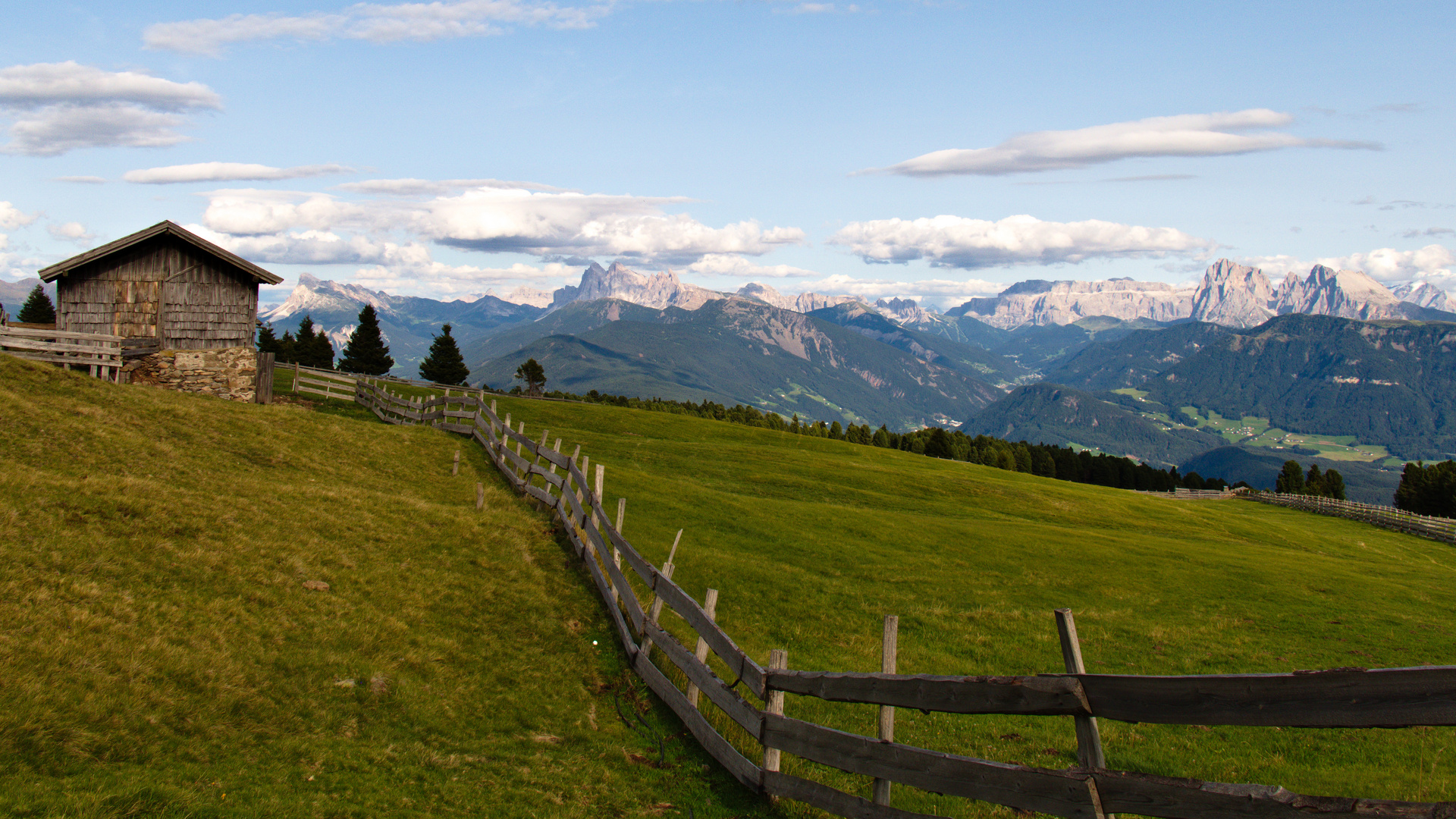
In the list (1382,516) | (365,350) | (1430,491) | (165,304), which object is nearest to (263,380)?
(165,304)

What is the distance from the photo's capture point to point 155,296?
38156mm

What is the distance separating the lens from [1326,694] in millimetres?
4277

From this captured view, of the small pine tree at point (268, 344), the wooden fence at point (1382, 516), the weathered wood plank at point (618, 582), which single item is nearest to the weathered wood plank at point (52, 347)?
the weathered wood plank at point (618, 582)

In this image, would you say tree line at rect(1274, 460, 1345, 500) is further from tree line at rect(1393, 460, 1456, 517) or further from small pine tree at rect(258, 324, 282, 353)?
small pine tree at rect(258, 324, 282, 353)

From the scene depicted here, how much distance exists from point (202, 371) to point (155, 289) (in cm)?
441

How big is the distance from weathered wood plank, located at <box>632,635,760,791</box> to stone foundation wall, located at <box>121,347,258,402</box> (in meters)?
34.9

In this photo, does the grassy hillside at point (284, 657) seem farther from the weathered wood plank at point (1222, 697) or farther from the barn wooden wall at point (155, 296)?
the barn wooden wall at point (155, 296)

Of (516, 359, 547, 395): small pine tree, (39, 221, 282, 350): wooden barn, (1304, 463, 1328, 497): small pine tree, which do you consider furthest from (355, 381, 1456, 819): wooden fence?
(1304, 463, 1328, 497): small pine tree

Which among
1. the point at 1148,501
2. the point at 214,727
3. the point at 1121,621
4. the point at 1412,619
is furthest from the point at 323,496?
the point at 1148,501

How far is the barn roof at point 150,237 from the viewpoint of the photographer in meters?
35.7

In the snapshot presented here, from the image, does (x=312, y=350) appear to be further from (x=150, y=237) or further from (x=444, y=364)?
(x=150, y=237)

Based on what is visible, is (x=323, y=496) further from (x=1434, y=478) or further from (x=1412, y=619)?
→ (x=1434, y=478)

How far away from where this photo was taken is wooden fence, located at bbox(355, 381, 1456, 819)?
412 centimetres

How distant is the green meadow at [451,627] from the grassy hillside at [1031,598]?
134mm
